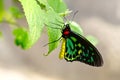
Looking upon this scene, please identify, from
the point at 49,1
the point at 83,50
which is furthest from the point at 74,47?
the point at 49,1

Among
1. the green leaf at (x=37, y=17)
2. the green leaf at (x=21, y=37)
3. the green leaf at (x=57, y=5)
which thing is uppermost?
the green leaf at (x=21, y=37)

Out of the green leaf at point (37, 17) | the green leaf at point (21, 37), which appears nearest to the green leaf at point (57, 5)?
the green leaf at point (37, 17)

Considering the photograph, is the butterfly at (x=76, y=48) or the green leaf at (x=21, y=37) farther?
the green leaf at (x=21, y=37)

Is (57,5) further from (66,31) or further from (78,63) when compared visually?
(78,63)

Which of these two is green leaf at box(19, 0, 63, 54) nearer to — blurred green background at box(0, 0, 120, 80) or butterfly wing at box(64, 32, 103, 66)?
butterfly wing at box(64, 32, 103, 66)

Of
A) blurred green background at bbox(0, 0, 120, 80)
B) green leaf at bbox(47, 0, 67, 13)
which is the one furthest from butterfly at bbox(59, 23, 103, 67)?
blurred green background at bbox(0, 0, 120, 80)

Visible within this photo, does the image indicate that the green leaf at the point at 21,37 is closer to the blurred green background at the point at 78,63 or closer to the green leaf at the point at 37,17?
the green leaf at the point at 37,17

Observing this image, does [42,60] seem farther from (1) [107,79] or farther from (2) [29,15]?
(2) [29,15]

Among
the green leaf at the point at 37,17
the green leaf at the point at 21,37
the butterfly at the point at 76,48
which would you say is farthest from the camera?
the green leaf at the point at 21,37

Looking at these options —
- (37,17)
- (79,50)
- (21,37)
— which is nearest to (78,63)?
(21,37)
